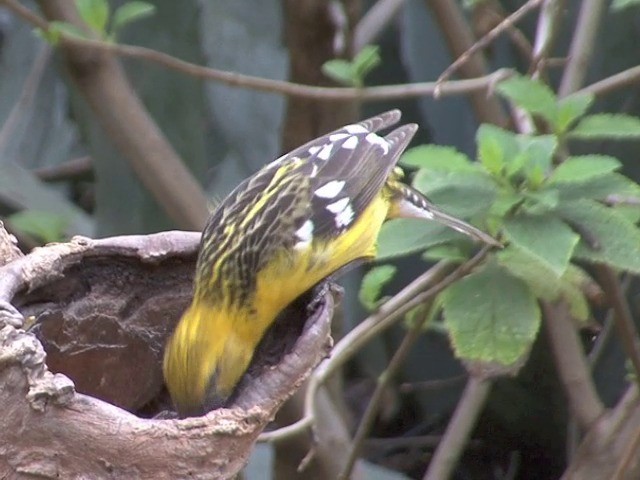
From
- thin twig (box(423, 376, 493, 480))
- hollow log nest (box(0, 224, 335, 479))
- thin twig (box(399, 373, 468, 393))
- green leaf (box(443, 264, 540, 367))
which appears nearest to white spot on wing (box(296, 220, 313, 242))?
hollow log nest (box(0, 224, 335, 479))

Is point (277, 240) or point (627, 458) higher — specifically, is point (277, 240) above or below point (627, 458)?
above

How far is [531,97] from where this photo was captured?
1.47 m

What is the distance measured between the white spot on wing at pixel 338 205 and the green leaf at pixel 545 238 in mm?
327

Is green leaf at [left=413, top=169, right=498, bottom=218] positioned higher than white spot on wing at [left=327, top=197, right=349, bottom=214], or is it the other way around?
green leaf at [left=413, top=169, right=498, bottom=218]

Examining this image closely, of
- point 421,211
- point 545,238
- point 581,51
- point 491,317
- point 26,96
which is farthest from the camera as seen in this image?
point 26,96

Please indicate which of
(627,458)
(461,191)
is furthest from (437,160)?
(627,458)

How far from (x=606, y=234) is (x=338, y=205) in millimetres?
414

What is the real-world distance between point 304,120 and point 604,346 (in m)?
0.75

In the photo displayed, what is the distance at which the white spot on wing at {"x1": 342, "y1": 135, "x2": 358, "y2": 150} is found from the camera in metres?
1.73

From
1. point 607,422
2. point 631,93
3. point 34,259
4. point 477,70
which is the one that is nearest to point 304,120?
point 477,70

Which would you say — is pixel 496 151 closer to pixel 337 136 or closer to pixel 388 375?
pixel 337 136

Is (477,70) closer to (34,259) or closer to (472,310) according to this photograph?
(472,310)

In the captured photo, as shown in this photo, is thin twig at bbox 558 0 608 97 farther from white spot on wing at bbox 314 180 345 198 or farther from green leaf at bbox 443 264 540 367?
green leaf at bbox 443 264 540 367

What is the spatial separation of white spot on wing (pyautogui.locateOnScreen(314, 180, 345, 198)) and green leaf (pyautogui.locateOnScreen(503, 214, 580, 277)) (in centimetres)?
34
